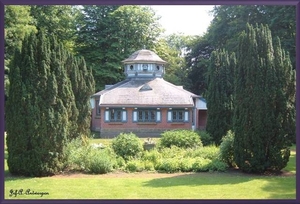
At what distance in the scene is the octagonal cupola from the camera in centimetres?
2311

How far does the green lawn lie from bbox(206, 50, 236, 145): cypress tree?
4.90 meters

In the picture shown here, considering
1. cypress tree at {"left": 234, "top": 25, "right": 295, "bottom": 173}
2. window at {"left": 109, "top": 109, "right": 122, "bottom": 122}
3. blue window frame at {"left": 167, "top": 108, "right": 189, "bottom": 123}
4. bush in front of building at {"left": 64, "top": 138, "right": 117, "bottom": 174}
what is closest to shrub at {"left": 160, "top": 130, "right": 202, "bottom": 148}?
bush in front of building at {"left": 64, "top": 138, "right": 117, "bottom": 174}

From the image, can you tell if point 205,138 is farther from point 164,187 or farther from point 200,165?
point 164,187

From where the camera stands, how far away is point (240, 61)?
36.7ft

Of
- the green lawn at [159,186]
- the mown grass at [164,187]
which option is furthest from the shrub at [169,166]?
the mown grass at [164,187]

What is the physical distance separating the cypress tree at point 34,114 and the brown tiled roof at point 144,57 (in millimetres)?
11875

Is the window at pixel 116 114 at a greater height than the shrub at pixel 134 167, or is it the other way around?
the window at pixel 116 114

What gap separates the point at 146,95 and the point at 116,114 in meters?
2.27

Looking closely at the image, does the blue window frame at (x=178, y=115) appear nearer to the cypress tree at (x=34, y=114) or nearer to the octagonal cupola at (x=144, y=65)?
the octagonal cupola at (x=144, y=65)

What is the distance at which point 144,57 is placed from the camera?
24.2 metres

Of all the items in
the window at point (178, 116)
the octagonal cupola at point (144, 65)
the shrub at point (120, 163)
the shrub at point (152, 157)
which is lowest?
the shrub at point (120, 163)

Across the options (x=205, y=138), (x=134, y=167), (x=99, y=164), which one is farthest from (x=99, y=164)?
(x=205, y=138)

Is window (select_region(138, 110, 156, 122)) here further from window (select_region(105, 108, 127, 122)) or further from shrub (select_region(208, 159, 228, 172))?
shrub (select_region(208, 159, 228, 172))

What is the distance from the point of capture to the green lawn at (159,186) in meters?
8.10
